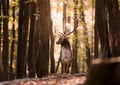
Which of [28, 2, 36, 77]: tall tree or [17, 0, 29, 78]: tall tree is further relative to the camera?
[17, 0, 29, 78]: tall tree

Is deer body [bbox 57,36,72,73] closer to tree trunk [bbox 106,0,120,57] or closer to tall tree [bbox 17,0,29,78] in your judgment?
tree trunk [bbox 106,0,120,57]

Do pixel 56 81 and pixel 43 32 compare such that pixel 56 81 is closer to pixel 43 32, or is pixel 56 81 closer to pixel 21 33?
pixel 43 32

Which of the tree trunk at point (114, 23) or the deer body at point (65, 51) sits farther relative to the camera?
the deer body at point (65, 51)

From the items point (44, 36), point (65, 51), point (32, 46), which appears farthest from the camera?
point (32, 46)

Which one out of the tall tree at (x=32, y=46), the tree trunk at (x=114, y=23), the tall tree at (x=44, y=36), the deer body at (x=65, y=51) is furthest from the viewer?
the tall tree at (x=32, y=46)

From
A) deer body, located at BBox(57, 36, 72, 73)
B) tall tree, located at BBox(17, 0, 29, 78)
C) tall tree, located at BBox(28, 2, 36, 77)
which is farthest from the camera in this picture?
tall tree, located at BBox(17, 0, 29, 78)

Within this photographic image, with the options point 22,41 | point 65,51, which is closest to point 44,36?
point 65,51

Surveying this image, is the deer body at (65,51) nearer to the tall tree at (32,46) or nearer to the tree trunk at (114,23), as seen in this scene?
the tree trunk at (114,23)

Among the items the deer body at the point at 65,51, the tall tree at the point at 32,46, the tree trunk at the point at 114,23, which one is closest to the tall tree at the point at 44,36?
the tall tree at the point at 32,46

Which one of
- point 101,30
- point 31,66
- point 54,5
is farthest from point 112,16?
point 54,5

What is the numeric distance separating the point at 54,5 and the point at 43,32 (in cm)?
1573

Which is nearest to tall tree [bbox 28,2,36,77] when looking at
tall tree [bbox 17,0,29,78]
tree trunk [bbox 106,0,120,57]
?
tall tree [bbox 17,0,29,78]

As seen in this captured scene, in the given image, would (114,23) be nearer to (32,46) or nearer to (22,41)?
(32,46)

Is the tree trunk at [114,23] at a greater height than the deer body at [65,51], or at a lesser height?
greater
